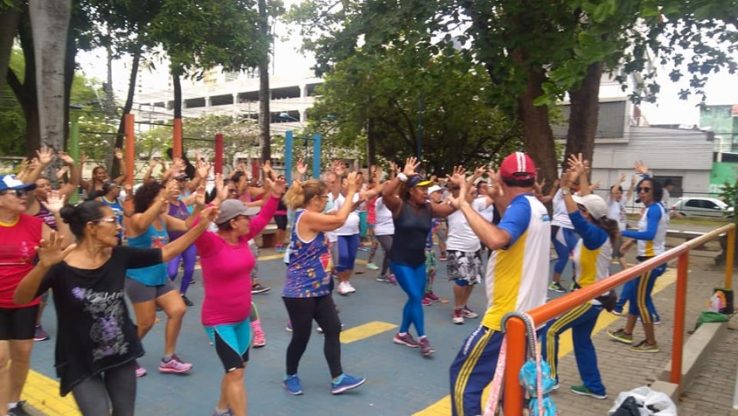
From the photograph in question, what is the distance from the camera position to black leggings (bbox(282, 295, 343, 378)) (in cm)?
471

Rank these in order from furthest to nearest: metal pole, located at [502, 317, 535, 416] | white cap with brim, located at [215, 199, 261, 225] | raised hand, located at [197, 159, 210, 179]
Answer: raised hand, located at [197, 159, 210, 179] < white cap with brim, located at [215, 199, 261, 225] < metal pole, located at [502, 317, 535, 416]

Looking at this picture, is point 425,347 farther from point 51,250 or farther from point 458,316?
point 51,250

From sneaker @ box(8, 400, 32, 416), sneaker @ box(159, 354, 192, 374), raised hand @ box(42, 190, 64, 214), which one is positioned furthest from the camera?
sneaker @ box(159, 354, 192, 374)

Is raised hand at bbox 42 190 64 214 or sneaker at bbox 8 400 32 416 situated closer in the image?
raised hand at bbox 42 190 64 214

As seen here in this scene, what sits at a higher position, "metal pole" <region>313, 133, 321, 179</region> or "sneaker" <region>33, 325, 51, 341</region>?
"metal pole" <region>313, 133, 321, 179</region>

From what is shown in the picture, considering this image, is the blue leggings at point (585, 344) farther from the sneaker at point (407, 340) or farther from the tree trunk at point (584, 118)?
the tree trunk at point (584, 118)

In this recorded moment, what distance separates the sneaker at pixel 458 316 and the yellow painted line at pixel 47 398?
4.32m

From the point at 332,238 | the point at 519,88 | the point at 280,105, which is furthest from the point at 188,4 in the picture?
the point at 280,105

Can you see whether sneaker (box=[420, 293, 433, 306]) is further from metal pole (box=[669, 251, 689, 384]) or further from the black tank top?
metal pole (box=[669, 251, 689, 384])

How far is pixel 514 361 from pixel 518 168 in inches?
60.9

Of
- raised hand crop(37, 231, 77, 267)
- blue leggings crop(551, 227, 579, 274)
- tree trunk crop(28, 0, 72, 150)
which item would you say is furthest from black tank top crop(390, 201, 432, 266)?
tree trunk crop(28, 0, 72, 150)

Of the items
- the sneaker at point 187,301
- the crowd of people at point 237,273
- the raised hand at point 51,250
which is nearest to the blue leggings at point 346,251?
the sneaker at point 187,301

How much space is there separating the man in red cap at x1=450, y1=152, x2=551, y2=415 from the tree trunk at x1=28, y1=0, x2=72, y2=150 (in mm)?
6476

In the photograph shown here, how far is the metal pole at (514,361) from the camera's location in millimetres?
2143
